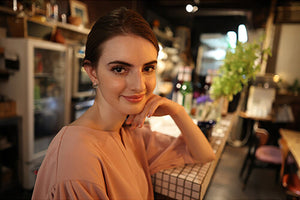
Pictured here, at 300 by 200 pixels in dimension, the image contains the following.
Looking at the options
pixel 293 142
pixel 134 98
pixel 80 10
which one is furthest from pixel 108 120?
pixel 80 10

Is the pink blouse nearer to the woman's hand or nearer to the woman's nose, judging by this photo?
the woman's hand

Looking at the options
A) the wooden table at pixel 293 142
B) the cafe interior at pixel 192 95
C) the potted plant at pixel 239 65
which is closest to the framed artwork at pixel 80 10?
the cafe interior at pixel 192 95

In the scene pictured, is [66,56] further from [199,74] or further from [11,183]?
[199,74]

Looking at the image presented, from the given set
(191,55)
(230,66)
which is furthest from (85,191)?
(191,55)

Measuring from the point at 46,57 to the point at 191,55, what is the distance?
183 inches

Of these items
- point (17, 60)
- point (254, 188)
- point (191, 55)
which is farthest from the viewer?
point (191, 55)

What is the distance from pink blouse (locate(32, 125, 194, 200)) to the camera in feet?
2.09

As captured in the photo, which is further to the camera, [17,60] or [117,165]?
[17,60]

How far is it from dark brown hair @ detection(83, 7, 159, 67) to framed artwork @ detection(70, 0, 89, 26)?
3.00 metres

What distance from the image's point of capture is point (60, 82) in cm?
328

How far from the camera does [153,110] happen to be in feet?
2.71

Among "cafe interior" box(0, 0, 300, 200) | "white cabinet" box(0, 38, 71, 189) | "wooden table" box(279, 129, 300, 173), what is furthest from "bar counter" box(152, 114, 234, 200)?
"wooden table" box(279, 129, 300, 173)

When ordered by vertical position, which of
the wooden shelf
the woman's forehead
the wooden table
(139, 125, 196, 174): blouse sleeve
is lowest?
the wooden table

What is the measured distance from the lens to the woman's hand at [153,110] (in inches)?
32.0
